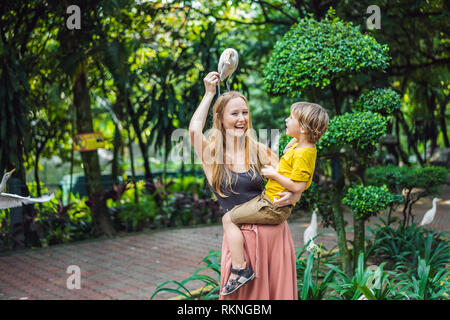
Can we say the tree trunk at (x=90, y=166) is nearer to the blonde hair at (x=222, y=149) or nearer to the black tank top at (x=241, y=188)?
the blonde hair at (x=222, y=149)

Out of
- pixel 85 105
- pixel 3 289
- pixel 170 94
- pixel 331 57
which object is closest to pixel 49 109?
pixel 85 105

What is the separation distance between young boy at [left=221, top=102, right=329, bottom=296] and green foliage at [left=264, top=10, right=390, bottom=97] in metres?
1.69

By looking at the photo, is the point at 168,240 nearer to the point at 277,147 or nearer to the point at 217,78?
the point at 277,147

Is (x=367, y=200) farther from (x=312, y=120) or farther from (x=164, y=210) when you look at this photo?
(x=164, y=210)

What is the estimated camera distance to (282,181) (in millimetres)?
2381

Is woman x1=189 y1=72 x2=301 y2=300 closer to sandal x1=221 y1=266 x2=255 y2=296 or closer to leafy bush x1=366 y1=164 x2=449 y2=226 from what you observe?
sandal x1=221 y1=266 x2=255 y2=296

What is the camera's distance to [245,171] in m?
2.50

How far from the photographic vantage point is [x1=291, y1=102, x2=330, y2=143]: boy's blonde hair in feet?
7.98

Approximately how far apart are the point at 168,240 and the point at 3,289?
2.93 metres

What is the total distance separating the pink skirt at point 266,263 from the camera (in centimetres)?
249

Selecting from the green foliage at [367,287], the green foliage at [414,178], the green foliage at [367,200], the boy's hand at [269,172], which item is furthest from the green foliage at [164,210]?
the boy's hand at [269,172]

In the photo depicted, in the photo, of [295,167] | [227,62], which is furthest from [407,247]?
[227,62]

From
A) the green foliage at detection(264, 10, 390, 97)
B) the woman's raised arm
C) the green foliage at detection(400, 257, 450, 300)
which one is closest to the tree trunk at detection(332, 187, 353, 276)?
the green foliage at detection(400, 257, 450, 300)
